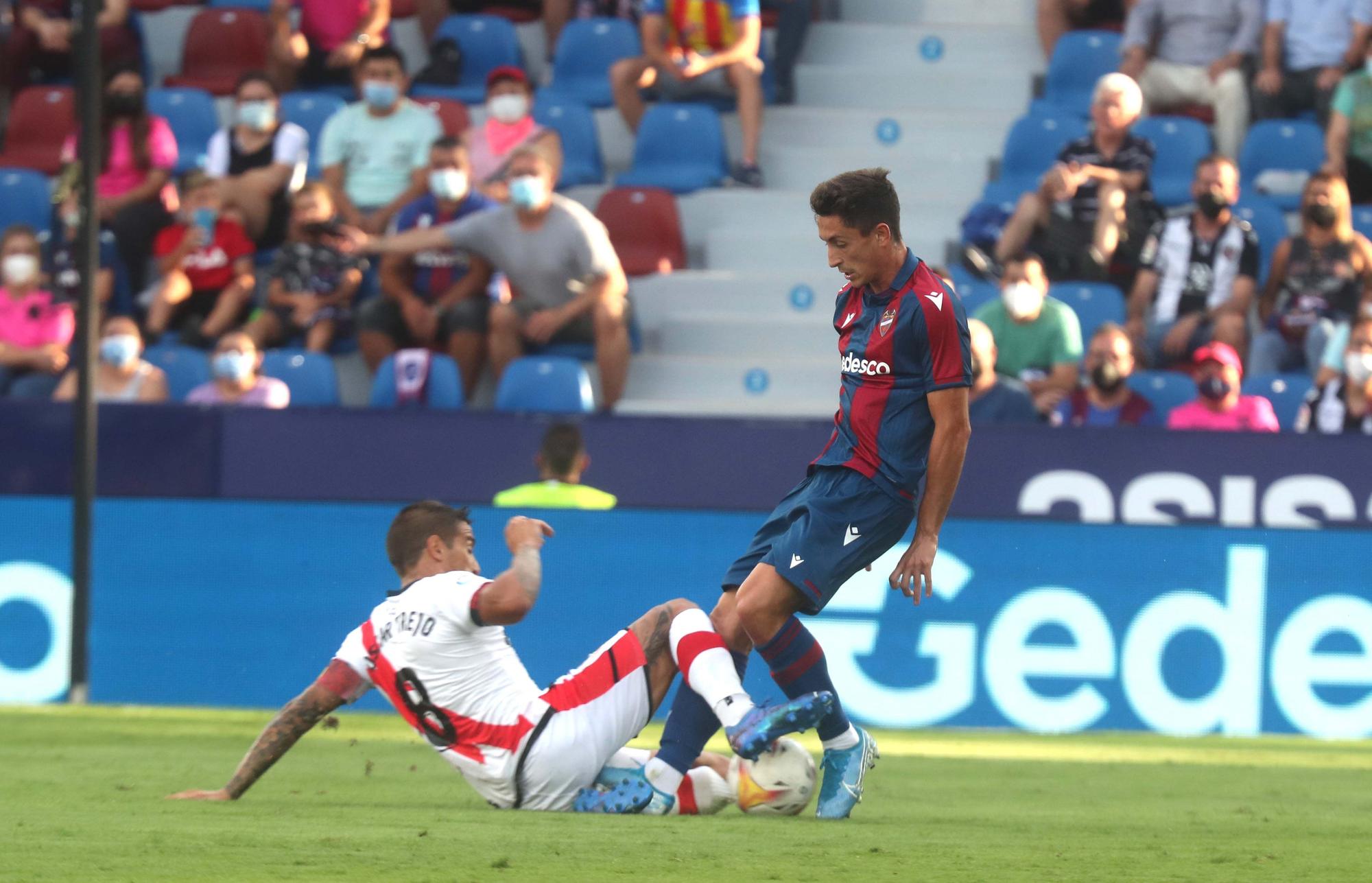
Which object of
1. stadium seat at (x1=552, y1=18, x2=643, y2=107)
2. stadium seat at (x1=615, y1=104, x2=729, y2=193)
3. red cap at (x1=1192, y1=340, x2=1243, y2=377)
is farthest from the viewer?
stadium seat at (x1=552, y1=18, x2=643, y2=107)

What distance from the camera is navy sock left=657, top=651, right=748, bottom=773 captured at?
5.78 meters

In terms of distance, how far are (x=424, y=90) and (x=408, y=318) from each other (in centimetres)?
283

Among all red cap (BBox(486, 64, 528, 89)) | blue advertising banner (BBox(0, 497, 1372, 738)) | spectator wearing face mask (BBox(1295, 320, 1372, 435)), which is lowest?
blue advertising banner (BBox(0, 497, 1372, 738))

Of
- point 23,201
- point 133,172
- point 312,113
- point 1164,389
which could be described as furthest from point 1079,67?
point 23,201

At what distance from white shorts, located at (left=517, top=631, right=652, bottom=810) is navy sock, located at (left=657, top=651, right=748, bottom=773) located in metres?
0.09

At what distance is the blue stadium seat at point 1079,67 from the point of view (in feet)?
44.2

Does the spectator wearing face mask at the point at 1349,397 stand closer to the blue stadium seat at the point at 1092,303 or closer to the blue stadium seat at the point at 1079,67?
the blue stadium seat at the point at 1092,303

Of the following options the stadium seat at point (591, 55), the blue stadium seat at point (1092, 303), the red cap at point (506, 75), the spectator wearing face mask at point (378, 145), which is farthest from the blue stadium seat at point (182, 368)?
the blue stadium seat at point (1092, 303)

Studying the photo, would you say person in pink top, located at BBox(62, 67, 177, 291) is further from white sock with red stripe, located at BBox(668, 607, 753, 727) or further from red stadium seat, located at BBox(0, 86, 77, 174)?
white sock with red stripe, located at BBox(668, 607, 753, 727)

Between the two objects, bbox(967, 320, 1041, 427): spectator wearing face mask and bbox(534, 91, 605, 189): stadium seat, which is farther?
bbox(534, 91, 605, 189): stadium seat

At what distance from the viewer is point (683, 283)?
12867mm

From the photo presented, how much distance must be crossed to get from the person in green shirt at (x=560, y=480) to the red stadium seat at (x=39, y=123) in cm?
617

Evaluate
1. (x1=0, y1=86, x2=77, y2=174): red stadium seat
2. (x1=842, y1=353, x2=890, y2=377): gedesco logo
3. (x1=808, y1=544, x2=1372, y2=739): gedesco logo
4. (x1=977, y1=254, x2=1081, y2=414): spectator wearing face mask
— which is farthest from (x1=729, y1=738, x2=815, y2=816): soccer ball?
(x1=0, y1=86, x2=77, y2=174): red stadium seat

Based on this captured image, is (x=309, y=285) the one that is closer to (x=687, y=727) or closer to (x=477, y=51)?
(x=477, y=51)
